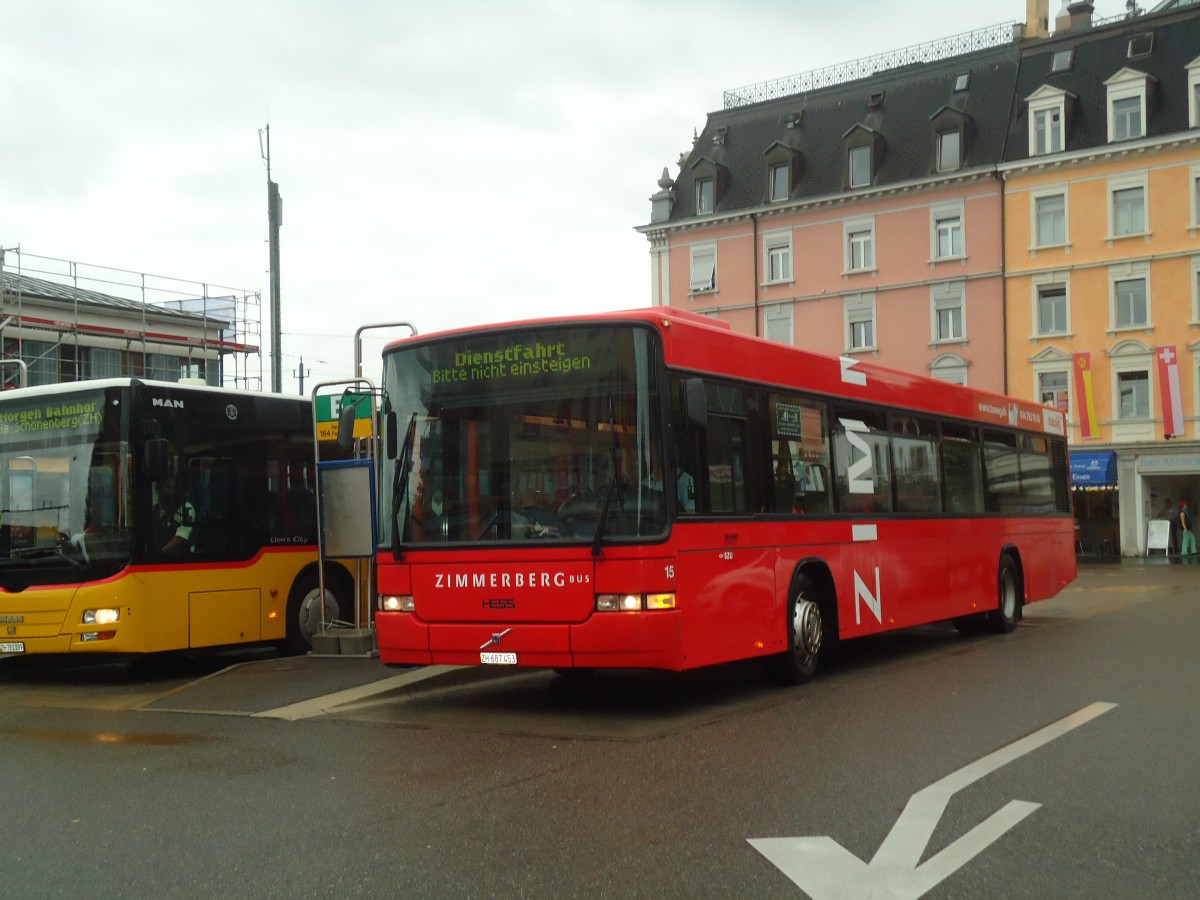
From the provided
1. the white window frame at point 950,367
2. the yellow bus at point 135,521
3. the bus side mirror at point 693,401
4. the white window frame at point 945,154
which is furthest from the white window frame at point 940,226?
the bus side mirror at point 693,401

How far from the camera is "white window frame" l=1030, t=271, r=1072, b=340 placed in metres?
47.0

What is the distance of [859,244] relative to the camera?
2020 inches

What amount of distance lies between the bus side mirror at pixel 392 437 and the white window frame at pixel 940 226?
41.1 metres

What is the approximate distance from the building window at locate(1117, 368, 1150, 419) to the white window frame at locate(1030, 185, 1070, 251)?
4895mm

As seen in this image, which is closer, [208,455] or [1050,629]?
[208,455]

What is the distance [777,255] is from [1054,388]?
11624mm

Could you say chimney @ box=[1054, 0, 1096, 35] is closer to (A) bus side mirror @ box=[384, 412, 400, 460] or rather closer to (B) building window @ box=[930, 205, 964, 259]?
(B) building window @ box=[930, 205, 964, 259]

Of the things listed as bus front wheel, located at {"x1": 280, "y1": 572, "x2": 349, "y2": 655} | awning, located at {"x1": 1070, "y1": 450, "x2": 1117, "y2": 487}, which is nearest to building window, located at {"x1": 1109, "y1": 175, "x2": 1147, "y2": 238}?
awning, located at {"x1": 1070, "y1": 450, "x2": 1117, "y2": 487}

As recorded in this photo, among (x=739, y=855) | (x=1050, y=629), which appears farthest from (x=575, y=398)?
(x=1050, y=629)

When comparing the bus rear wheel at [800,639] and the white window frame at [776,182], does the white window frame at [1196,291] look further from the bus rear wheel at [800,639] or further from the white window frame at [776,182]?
the bus rear wheel at [800,639]

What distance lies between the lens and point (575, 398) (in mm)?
10172

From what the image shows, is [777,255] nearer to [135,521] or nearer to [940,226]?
[940,226]

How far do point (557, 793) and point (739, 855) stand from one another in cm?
163

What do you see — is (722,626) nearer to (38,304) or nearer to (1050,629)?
(1050,629)
